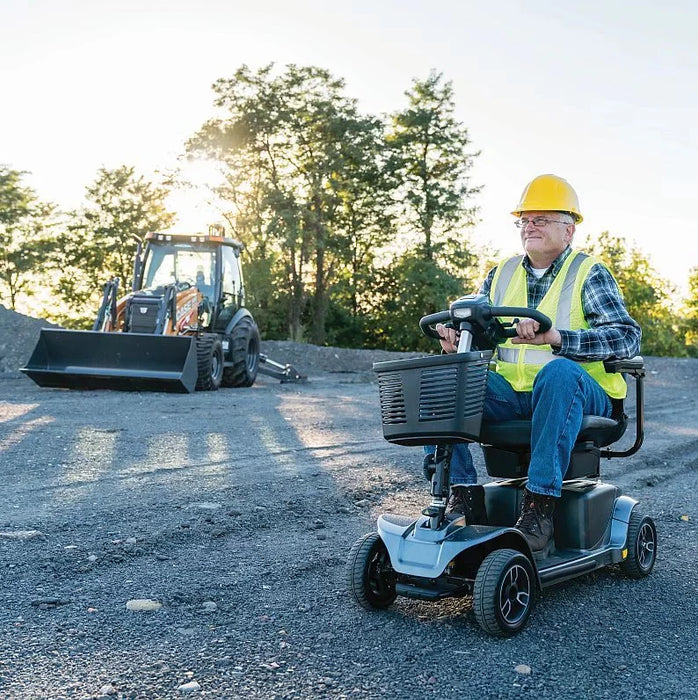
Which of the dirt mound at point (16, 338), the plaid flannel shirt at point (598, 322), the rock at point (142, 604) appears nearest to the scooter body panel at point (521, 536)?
the plaid flannel shirt at point (598, 322)

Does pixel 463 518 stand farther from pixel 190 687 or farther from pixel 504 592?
pixel 190 687

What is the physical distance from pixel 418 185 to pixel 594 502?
3243cm

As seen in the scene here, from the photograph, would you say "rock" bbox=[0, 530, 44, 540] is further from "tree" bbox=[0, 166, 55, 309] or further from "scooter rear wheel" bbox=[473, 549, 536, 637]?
"tree" bbox=[0, 166, 55, 309]

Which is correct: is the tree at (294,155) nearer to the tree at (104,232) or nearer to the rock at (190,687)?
the tree at (104,232)

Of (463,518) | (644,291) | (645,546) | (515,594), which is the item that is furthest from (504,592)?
(644,291)

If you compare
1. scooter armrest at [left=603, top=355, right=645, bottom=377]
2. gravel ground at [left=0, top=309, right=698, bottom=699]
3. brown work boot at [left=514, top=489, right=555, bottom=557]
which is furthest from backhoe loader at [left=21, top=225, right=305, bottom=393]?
brown work boot at [left=514, top=489, right=555, bottom=557]

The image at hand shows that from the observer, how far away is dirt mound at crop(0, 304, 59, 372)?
2022cm

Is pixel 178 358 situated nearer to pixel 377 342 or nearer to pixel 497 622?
pixel 497 622

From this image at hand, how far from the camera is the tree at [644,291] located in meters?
50.8

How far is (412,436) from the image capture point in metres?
3.45

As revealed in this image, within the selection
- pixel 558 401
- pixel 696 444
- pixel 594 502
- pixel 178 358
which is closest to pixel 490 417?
pixel 558 401

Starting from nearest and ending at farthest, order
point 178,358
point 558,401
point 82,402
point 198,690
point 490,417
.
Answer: point 198,690, point 558,401, point 490,417, point 82,402, point 178,358

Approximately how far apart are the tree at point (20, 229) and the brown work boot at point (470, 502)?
37401mm

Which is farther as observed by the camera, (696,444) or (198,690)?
(696,444)
